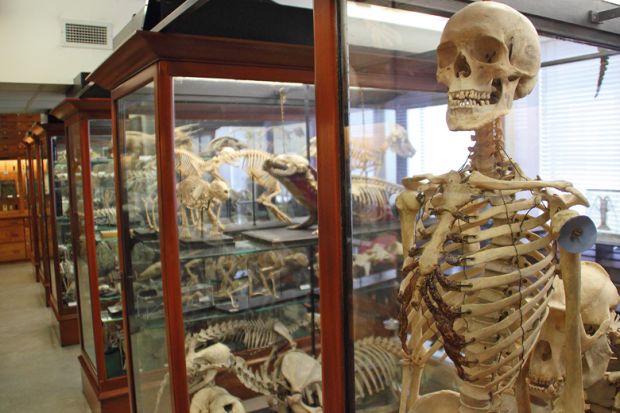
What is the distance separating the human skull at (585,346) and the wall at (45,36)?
4.78m

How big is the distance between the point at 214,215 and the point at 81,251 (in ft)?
5.74

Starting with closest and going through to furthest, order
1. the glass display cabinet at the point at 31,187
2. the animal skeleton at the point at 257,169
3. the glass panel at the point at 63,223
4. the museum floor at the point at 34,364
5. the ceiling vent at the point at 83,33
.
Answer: the animal skeleton at the point at 257,169
the museum floor at the point at 34,364
the glass panel at the point at 63,223
the ceiling vent at the point at 83,33
the glass display cabinet at the point at 31,187

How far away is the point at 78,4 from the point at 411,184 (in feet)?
15.5

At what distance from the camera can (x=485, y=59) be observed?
1.01 meters

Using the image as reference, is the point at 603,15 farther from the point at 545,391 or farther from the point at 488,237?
the point at 545,391

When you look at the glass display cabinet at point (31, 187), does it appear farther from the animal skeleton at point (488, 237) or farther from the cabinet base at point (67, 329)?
the animal skeleton at point (488, 237)

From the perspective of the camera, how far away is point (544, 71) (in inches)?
48.8

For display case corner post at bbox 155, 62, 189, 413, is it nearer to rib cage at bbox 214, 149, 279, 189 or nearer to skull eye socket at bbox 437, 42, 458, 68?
rib cage at bbox 214, 149, 279, 189

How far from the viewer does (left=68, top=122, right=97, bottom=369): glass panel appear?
12.3 feet

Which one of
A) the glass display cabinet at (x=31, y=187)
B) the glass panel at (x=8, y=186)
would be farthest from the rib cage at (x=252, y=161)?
the glass panel at (x=8, y=186)

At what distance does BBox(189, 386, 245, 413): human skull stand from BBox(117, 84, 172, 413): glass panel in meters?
0.12

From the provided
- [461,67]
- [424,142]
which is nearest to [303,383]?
[424,142]

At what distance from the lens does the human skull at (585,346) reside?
40.9 inches

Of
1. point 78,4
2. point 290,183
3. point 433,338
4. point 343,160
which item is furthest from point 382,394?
point 78,4
